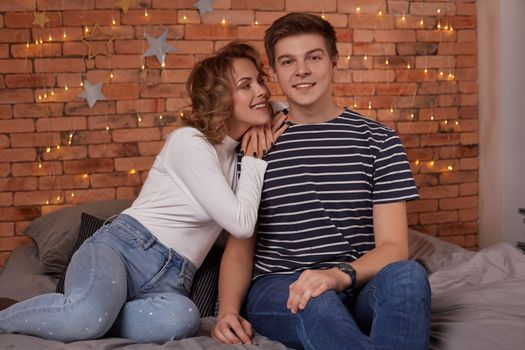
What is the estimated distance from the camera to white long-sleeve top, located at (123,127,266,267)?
1905mm

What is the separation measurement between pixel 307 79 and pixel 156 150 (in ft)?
5.37

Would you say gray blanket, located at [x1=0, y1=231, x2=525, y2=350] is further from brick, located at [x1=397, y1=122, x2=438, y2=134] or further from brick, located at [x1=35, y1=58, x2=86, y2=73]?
brick, located at [x1=397, y1=122, x2=438, y2=134]

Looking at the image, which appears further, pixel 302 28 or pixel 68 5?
pixel 68 5

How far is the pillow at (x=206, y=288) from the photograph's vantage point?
2.24 m

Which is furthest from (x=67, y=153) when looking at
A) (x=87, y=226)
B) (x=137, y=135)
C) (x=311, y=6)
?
(x=311, y=6)

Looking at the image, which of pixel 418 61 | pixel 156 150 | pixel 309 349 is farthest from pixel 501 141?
pixel 309 349

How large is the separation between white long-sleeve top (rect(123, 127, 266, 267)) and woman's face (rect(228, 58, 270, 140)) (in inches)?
2.4

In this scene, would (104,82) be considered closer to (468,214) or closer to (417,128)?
(417,128)

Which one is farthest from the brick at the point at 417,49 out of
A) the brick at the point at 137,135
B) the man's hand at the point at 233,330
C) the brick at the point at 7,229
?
the man's hand at the point at 233,330

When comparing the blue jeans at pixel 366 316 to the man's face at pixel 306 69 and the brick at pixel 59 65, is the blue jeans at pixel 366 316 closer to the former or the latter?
the man's face at pixel 306 69

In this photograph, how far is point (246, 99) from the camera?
2.14 meters

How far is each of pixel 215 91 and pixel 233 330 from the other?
2.42 ft

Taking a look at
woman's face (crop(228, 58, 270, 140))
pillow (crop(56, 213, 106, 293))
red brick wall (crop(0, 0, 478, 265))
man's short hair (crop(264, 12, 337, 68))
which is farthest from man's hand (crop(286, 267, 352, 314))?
red brick wall (crop(0, 0, 478, 265))

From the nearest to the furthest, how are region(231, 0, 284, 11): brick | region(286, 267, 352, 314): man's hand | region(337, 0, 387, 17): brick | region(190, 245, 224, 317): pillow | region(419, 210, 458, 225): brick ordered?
1. region(286, 267, 352, 314): man's hand
2. region(190, 245, 224, 317): pillow
3. region(231, 0, 284, 11): brick
4. region(337, 0, 387, 17): brick
5. region(419, 210, 458, 225): brick
